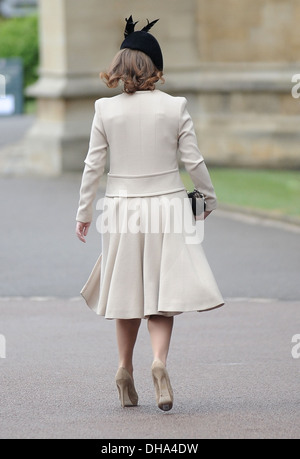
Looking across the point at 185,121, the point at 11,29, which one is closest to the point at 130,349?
the point at 185,121

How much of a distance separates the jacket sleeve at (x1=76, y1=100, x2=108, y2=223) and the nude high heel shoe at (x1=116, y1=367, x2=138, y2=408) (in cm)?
79

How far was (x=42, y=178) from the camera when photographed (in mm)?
18672

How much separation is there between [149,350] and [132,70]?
2497 millimetres

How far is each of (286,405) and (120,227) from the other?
123 centimetres

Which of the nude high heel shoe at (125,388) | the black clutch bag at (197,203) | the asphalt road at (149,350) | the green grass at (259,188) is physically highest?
the black clutch bag at (197,203)

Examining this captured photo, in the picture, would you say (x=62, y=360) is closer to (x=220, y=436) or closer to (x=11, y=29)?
(x=220, y=436)

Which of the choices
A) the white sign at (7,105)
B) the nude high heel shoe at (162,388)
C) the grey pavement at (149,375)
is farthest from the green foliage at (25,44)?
the nude high heel shoe at (162,388)

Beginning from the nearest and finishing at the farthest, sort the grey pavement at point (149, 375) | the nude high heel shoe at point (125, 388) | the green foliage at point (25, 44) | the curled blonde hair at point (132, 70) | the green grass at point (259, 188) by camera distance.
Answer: the grey pavement at point (149, 375)
the curled blonde hair at point (132, 70)
the nude high heel shoe at point (125, 388)
the green grass at point (259, 188)
the green foliage at point (25, 44)

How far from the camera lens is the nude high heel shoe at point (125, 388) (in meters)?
6.18

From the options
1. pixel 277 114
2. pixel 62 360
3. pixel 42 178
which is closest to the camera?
pixel 62 360

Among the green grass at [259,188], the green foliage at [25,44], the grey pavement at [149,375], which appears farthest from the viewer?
the green foliage at [25,44]

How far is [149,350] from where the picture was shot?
7.93 m

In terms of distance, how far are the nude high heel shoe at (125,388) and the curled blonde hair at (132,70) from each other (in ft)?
4.68

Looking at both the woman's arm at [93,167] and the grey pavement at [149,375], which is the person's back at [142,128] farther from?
the grey pavement at [149,375]
